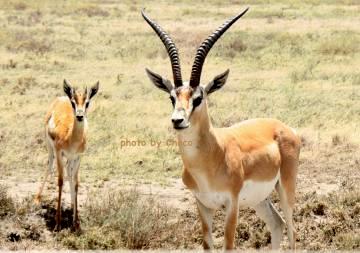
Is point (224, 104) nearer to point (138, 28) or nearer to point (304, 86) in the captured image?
point (304, 86)

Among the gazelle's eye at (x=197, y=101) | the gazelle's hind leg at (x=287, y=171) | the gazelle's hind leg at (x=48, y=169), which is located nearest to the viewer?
the gazelle's eye at (x=197, y=101)

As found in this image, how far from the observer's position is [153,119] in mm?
15469

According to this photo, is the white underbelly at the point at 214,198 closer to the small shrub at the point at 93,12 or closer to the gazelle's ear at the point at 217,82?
the gazelle's ear at the point at 217,82

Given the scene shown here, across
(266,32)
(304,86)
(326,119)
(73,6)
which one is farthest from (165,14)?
(326,119)

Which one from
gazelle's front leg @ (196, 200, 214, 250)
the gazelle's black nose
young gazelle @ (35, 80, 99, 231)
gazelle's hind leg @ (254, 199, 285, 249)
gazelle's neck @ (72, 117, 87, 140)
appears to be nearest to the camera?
the gazelle's black nose

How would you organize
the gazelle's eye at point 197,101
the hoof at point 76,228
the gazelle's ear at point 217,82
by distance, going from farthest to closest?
the hoof at point 76,228
the gazelle's ear at point 217,82
the gazelle's eye at point 197,101

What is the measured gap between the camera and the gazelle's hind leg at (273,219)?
24.7 feet

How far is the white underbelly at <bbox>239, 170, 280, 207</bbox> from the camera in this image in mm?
6520

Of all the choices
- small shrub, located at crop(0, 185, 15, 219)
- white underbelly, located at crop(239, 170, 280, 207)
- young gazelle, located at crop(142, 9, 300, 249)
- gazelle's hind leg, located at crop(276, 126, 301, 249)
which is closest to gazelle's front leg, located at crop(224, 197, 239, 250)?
young gazelle, located at crop(142, 9, 300, 249)

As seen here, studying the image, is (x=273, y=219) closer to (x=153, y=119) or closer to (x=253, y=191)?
(x=253, y=191)

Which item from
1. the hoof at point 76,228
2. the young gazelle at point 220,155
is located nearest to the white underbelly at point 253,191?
the young gazelle at point 220,155

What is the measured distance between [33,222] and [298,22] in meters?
30.2

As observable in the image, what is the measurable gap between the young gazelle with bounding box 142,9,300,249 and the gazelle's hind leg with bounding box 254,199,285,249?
0.86 ft

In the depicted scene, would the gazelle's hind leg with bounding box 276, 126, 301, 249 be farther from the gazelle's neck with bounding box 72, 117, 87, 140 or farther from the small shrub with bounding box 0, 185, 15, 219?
the small shrub with bounding box 0, 185, 15, 219
